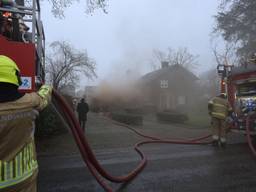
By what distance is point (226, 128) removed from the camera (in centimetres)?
1031

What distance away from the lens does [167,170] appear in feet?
21.7

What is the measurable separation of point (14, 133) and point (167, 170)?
15.6 feet

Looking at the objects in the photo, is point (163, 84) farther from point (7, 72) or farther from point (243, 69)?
point (7, 72)

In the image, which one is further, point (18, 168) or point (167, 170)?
point (167, 170)

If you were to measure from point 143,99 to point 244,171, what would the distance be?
21644 mm

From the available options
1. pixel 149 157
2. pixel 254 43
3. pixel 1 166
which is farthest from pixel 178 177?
pixel 254 43

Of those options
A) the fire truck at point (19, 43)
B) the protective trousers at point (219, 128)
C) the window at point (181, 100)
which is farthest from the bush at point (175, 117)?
the window at point (181, 100)

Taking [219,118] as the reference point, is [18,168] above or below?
above

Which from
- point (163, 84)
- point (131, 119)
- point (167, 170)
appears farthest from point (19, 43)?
point (163, 84)

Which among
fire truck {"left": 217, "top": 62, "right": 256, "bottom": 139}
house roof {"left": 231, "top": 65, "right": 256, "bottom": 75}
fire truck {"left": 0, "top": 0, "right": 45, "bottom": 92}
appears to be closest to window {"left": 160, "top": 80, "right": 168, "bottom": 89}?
fire truck {"left": 217, "top": 62, "right": 256, "bottom": 139}

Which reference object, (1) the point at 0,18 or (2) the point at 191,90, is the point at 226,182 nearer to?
(1) the point at 0,18

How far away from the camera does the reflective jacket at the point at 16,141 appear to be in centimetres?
223

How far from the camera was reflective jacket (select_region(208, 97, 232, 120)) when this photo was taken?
9773mm

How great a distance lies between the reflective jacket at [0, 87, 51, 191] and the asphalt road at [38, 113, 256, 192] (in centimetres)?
307
